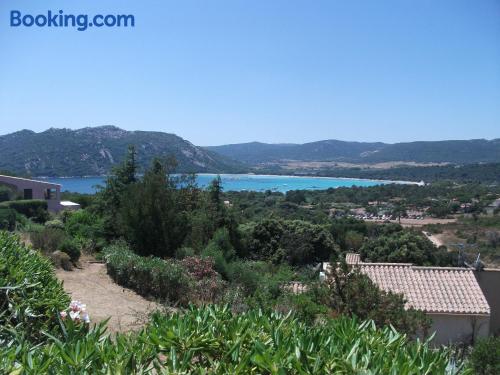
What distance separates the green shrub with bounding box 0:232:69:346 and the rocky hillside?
5980cm

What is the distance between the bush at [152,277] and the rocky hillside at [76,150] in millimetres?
53915

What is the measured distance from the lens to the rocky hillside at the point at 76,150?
74250 mm

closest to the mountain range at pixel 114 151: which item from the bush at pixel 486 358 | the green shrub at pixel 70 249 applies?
the green shrub at pixel 70 249

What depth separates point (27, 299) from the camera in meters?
4.11

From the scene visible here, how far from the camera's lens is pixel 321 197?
75.2 metres

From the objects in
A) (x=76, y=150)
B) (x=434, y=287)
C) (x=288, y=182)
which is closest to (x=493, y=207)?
(x=434, y=287)

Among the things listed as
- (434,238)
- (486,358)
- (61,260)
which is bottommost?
(434,238)

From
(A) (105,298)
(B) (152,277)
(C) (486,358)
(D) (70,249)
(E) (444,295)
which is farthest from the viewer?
(E) (444,295)

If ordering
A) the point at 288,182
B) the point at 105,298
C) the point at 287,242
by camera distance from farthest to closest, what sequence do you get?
the point at 288,182 → the point at 287,242 → the point at 105,298

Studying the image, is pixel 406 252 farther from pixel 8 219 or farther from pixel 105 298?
pixel 105 298

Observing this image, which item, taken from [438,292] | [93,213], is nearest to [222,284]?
[438,292]

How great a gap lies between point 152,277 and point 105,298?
1.02 m

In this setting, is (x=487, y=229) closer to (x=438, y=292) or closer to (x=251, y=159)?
(x=438, y=292)

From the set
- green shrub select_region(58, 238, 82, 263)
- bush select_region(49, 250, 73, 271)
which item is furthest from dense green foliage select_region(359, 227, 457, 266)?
bush select_region(49, 250, 73, 271)
